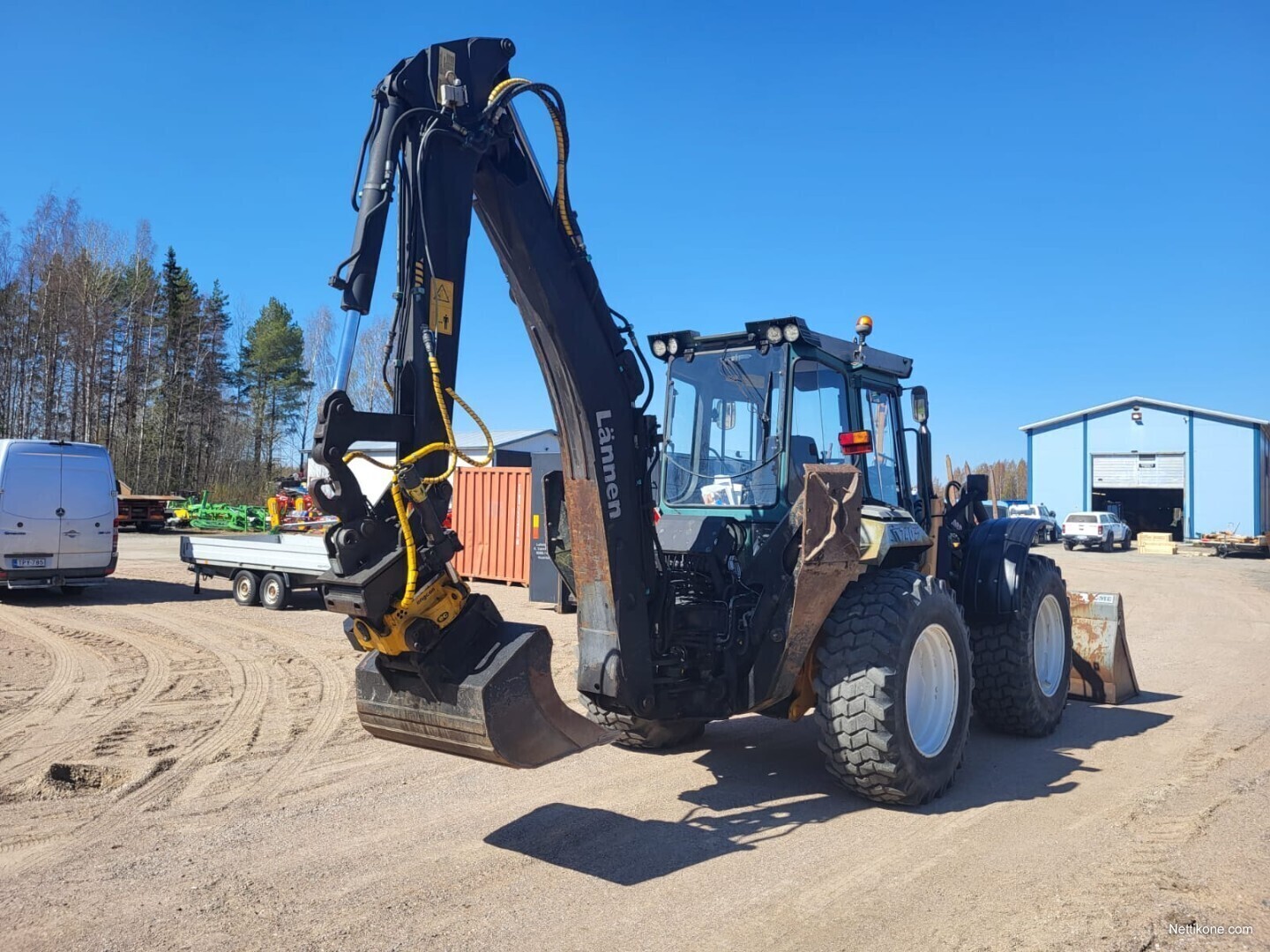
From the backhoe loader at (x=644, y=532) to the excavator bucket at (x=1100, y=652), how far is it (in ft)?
3.44

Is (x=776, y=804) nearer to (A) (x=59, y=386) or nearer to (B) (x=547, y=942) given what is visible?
(B) (x=547, y=942)

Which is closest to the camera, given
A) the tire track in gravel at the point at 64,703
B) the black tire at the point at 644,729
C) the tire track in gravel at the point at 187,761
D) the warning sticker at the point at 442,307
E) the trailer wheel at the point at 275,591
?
the warning sticker at the point at 442,307

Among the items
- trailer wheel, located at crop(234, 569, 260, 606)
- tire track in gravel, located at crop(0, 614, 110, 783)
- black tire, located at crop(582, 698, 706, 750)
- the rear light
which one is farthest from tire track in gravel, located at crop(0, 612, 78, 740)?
the rear light

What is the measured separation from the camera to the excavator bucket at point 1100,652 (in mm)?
8141

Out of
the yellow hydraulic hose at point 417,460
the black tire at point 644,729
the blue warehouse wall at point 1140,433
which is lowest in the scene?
the black tire at point 644,729

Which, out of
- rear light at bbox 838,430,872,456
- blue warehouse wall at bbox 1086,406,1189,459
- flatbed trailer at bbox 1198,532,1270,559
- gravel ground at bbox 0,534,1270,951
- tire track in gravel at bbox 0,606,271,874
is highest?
blue warehouse wall at bbox 1086,406,1189,459

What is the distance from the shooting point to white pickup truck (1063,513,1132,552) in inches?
1371

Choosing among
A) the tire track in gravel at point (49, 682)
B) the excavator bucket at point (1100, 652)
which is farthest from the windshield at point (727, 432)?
the tire track in gravel at point (49, 682)

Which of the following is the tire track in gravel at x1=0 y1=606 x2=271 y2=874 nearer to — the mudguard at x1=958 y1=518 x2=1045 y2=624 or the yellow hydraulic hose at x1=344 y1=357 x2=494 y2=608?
the yellow hydraulic hose at x1=344 y1=357 x2=494 y2=608

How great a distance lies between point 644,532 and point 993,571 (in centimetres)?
316

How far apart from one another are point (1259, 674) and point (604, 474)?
28.0 feet

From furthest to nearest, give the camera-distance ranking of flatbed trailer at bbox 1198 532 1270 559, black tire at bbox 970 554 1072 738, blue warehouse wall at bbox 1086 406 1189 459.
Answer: blue warehouse wall at bbox 1086 406 1189 459, flatbed trailer at bbox 1198 532 1270 559, black tire at bbox 970 554 1072 738

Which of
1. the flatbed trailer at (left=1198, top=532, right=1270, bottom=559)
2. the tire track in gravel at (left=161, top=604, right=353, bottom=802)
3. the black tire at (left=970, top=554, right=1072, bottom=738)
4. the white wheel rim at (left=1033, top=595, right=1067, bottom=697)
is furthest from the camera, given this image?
the flatbed trailer at (left=1198, top=532, right=1270, bottom=559)

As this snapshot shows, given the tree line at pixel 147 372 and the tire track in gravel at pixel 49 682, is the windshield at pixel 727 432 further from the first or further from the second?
the tree line at pixel 147 372
